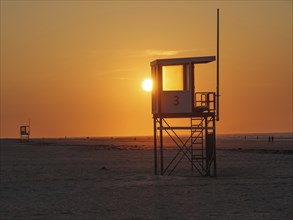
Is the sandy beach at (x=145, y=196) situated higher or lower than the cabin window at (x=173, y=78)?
lower

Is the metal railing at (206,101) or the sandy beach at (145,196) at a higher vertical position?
the metal railing at (206,101)

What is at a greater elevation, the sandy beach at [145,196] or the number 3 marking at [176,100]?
the number 3 marking at [176,100]

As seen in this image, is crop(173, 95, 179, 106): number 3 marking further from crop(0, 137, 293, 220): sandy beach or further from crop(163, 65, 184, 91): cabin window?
crop(0, 137, 293, 220): sandy beach

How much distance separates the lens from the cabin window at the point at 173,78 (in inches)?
1173

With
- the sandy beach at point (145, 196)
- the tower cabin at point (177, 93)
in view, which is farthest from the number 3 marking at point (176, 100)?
the sandy beach at point (145, 196)

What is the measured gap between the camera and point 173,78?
30.1 m

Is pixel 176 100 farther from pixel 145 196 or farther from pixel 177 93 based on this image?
pixel 145 196

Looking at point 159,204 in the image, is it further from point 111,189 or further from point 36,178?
point 36,178

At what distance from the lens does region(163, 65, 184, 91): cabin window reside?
97.8ft

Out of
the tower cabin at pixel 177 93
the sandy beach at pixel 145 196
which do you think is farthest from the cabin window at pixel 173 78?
the sandy beach at pixel 145 196

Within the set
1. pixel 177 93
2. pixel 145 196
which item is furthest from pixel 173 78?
pixel 145 196

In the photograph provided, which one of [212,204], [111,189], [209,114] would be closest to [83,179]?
[111,189]

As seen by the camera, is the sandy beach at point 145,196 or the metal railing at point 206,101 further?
the metal railing at point 206,101

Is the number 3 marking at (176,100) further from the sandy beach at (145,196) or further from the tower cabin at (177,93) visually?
the sandy beach at (145,196)
